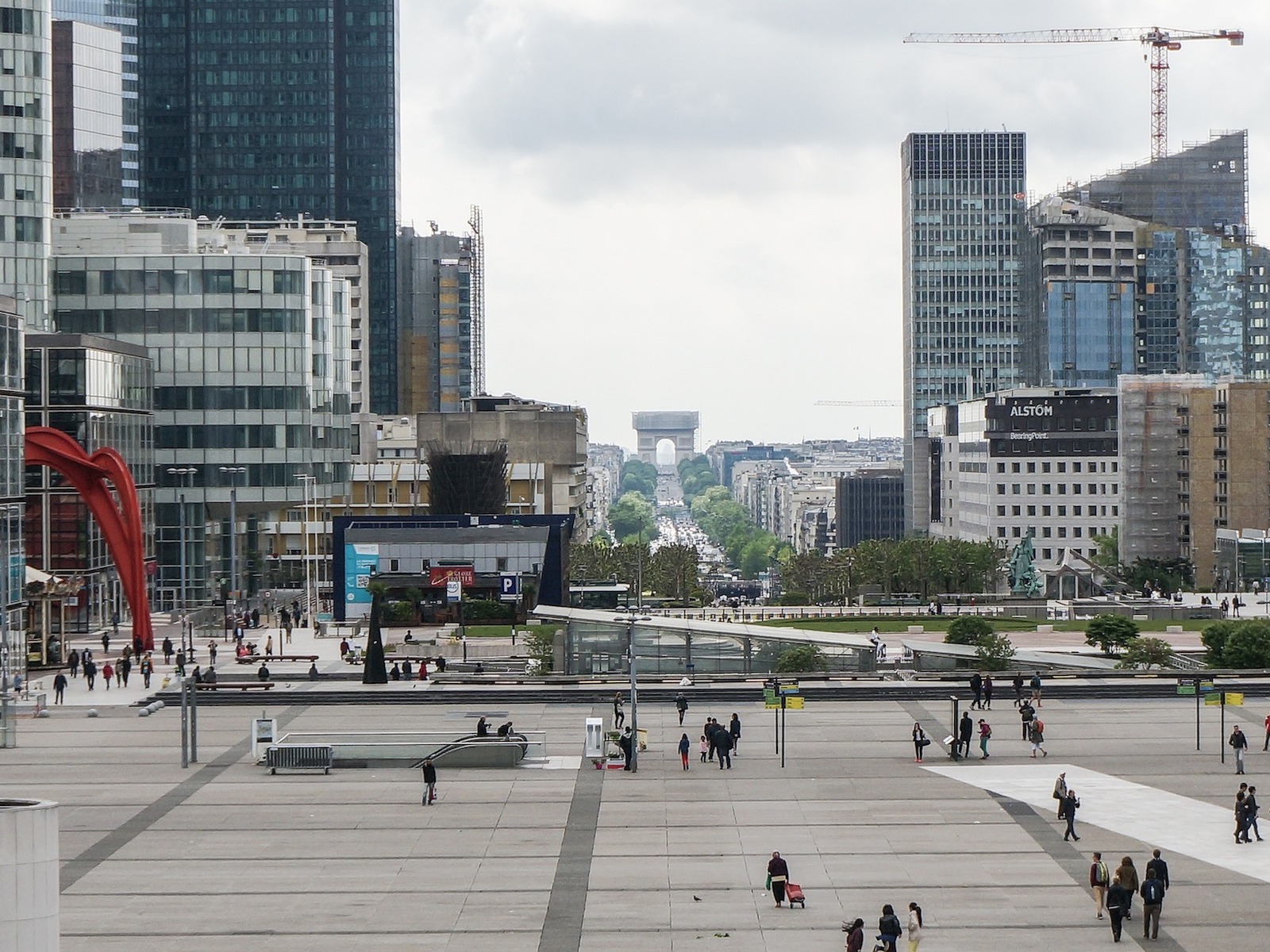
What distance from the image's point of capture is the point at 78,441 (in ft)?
330

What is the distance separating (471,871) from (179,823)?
31.2ft

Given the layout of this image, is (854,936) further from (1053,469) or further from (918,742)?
(1053,469)

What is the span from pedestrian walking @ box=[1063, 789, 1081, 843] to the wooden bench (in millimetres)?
38505

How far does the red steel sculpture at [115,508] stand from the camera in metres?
83.3

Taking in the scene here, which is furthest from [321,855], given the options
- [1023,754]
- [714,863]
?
[1023,754]

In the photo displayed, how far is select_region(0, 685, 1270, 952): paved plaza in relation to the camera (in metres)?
34.1

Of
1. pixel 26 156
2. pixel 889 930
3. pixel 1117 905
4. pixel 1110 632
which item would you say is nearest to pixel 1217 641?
pixel 1110 632

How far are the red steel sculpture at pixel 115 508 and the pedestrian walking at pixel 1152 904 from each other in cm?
5926

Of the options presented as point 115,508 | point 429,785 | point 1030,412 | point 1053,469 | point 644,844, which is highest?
point 1030,412

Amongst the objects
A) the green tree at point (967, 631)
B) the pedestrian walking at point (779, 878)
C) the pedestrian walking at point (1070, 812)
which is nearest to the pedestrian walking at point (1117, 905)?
the pedestrian walking at point (779, 878)

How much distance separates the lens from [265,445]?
400 feet

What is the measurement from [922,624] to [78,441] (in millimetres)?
49757

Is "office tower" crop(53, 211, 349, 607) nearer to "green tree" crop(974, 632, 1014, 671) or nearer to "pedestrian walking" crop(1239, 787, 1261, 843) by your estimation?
"green tree" crop(974, 632, 1014, 671)

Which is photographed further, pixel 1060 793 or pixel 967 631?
pixel 967 631
